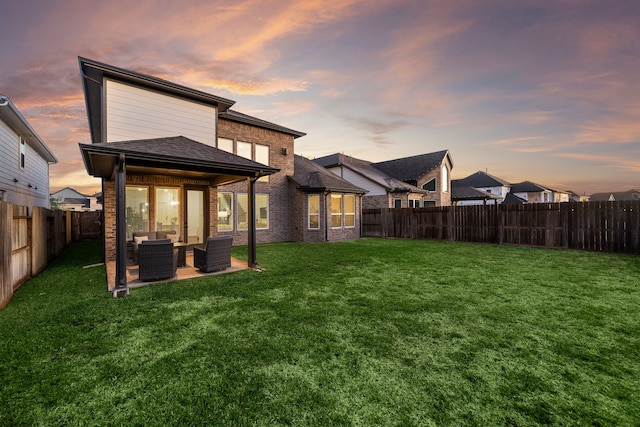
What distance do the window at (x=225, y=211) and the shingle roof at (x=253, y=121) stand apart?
12.1 feet

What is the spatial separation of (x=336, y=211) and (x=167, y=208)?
338 inches

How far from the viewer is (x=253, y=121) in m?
13.0

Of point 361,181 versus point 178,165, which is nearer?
point 178,165

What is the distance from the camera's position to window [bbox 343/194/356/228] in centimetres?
1554

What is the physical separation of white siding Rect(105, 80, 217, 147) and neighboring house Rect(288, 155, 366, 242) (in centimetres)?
548

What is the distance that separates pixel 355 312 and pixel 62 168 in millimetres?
32488

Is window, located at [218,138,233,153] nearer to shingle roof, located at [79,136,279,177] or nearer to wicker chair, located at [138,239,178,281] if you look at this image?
shingle roof, located at [79,136,279,177]

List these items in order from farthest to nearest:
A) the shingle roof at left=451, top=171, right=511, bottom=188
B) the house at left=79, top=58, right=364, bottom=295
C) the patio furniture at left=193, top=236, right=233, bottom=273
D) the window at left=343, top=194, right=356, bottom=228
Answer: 1. the shingle roof at left=451, top=171, right=511, bottom=188
2. the window at left=343, top=194, right=356, bottom=228
3. the patio furniture at left=193, top=236, right=233, bottom=273
4. the house at left=79, top=58, right=364, bottom=295

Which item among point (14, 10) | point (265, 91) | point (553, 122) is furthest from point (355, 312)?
point (553, 122)

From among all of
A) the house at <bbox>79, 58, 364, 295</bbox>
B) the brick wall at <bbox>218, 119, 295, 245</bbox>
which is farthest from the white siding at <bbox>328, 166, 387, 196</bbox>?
the brick wall at <bbox>218, 119, 295, 245</bbox>

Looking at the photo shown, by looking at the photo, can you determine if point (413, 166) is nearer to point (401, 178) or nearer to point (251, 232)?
point (401, 178)

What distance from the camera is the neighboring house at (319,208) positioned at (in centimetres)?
1412

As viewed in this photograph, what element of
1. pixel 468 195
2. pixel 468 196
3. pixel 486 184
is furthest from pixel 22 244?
pixel 486 184

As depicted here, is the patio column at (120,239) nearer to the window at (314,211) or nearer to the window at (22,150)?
the window at (314,211)
